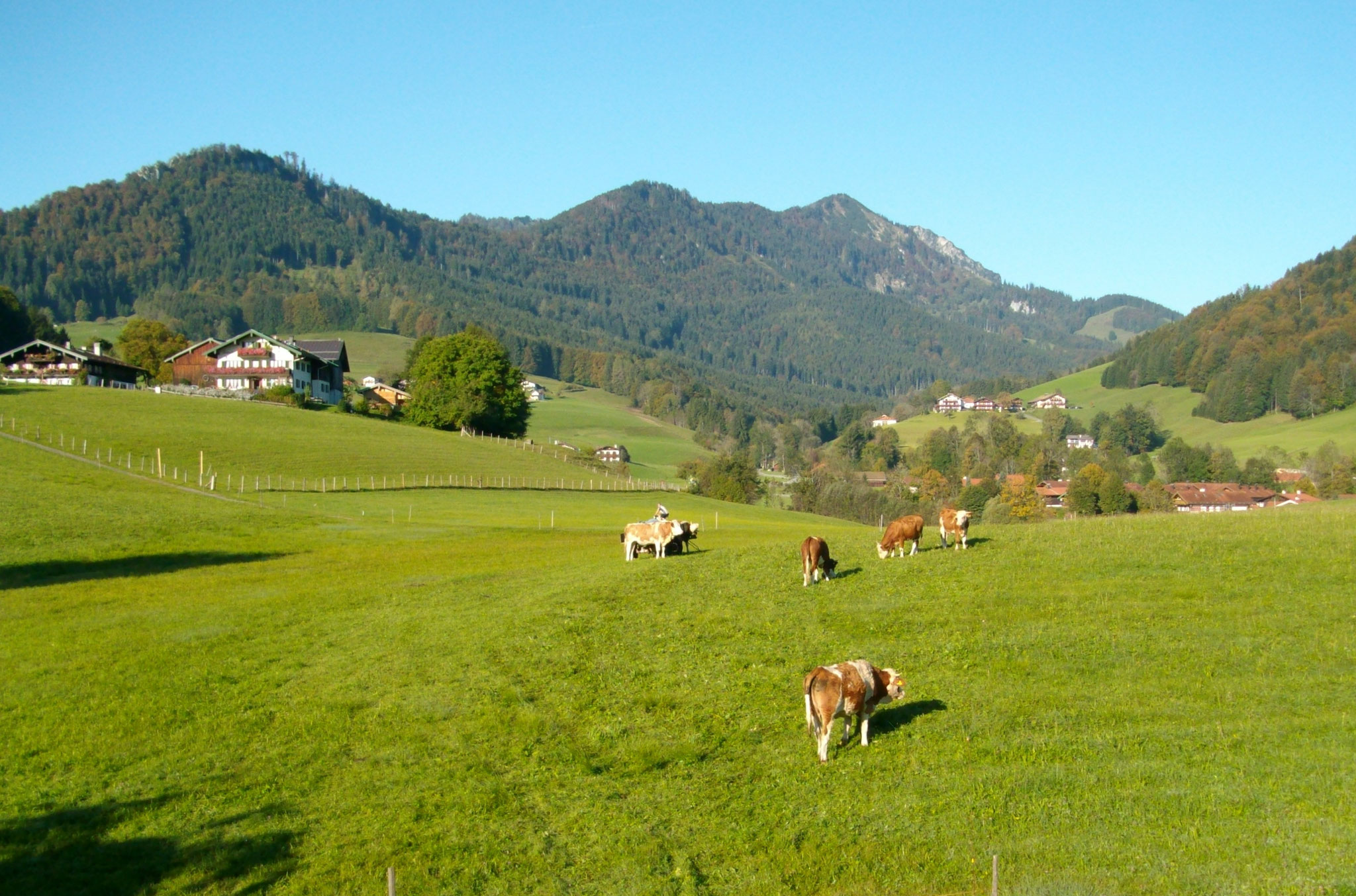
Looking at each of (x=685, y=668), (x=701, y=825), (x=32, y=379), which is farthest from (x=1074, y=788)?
(x=32, y=379)

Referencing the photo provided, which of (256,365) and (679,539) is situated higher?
(256,365)

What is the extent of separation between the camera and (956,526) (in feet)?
81.8

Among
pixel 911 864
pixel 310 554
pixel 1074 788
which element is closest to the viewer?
pixel 911 864

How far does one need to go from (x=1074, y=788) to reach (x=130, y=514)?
43553 mm

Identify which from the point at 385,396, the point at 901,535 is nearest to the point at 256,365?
the point at 385,396

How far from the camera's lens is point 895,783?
12.7 meters

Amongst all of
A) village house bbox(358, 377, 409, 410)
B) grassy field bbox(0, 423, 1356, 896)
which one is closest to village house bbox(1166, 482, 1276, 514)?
grassy field bbox(0, 423, 1356, 896)

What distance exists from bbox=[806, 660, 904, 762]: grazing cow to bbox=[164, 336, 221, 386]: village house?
4719 inches

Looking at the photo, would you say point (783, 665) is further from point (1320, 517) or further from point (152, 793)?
point (1320, 517)

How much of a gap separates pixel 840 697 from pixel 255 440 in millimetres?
74092

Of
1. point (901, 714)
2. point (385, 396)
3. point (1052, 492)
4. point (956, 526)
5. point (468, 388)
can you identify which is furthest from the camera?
point (385, 396)

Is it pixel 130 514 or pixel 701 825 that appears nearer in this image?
pixel 701 825

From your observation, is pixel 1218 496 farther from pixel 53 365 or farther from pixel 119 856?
pixel 53 365

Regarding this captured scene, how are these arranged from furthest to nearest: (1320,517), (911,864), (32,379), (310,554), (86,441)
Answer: (32,379), (86,441), (310,554), (1320,517), (911,864)
